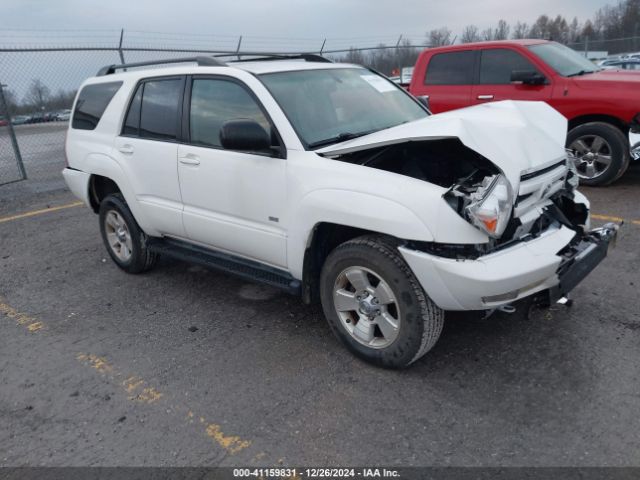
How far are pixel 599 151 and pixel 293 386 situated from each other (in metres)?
5.69

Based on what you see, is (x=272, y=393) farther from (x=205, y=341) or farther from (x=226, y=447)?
(x=205, y=341)

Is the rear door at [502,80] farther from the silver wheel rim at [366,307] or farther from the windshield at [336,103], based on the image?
the silver wheel rim at [366,307]

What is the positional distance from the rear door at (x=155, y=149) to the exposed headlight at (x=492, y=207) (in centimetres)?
238

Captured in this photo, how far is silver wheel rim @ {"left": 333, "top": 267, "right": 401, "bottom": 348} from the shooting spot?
3152mm

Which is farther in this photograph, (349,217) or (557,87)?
(557,87)

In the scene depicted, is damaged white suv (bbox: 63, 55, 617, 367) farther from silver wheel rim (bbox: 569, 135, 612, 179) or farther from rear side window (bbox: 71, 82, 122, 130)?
silver wheel rim (bbox: 569, 135, 612, 179)

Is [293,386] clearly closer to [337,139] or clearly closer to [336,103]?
[337,139]

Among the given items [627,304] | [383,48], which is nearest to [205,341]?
[627,304]

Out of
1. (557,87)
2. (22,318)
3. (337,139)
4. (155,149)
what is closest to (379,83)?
(337,139)

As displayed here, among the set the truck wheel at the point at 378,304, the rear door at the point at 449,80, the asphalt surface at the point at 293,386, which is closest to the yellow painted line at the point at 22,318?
the asphalt surface at the point at 293,386

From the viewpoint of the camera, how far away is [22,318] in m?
4.40

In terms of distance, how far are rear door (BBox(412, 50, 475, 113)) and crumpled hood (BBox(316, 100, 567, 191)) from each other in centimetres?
444

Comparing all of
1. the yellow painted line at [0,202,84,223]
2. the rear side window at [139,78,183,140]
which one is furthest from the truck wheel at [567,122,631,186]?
the yellow painted line at [0,202,84,223]

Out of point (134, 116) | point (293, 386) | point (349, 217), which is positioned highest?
point (134, 116)
